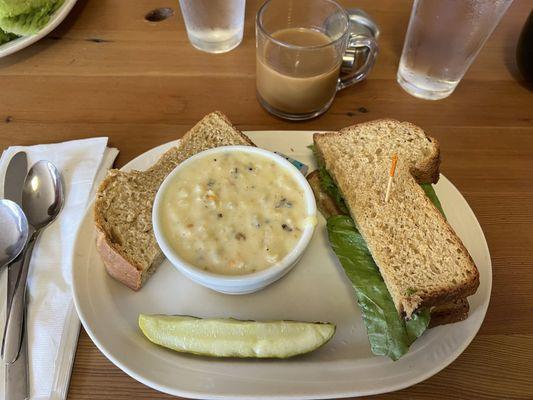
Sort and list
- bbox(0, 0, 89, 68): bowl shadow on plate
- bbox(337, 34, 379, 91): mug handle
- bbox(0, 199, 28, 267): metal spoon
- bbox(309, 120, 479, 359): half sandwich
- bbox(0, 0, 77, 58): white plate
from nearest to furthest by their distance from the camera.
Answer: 1. bbox(309, 120, 479, 359): half sandwich
2. bbox(0, 199, 28, 267): metal spoon
3. bbox(337, 34, 379, 91): mug handle
4. bbox(0, 0, 77, 58): white plate
5. bbox(0, 0, 89, 68): bowl shadow on plate

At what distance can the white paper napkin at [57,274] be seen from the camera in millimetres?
1122

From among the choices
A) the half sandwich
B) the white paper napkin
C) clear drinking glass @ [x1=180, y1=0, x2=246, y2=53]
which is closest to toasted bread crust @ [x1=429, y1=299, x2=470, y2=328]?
the half sandwich

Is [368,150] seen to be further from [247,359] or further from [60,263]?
[60,263]

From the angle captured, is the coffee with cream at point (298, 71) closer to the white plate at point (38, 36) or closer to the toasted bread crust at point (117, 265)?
the toasted bread crust at point (117, 265)

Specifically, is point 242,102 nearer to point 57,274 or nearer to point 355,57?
point 355,57

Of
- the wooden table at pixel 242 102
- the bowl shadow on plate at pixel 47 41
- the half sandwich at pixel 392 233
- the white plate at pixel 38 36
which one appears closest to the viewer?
the half sandwich at pixel 392 233

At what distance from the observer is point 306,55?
1.53 metres

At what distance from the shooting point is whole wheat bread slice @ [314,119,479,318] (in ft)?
3.85

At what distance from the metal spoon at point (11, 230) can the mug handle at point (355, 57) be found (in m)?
1.23

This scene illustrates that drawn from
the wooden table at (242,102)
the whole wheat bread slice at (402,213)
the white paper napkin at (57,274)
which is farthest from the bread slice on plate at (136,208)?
the whole wheat bread slice at (402,213)

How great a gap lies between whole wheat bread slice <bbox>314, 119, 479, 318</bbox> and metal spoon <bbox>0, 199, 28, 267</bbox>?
0.96 meters

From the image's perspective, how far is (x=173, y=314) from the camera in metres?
1.21

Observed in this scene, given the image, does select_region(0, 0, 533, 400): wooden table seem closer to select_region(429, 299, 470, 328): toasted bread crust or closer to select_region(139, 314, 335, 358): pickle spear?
select_region(429, 299, 470, 328): toasted bread crust

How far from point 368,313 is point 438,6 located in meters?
1.14
